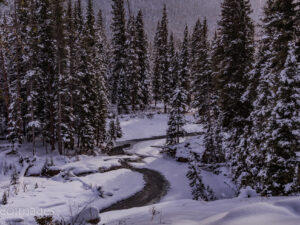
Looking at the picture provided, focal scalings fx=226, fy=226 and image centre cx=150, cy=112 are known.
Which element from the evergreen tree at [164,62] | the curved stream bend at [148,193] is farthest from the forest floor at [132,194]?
the evergreen tree at [164,62]

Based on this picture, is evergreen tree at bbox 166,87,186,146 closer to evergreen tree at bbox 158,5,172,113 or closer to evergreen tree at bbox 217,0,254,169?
evergreen tree at bbox 217,0,254,169

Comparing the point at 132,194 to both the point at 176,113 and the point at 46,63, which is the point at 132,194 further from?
the point at 46,63

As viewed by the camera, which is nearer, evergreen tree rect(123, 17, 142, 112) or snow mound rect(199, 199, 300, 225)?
snow mound rect(199, 199, 300, 225)

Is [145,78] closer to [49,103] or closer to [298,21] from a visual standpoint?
[49,103]

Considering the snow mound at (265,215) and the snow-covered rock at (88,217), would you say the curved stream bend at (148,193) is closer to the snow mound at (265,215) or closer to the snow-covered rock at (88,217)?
the snow-covered rock at (88,217)

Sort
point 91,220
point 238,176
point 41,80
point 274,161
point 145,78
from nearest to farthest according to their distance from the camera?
point 91,220 → point 274,161 → point 238,176 → point 41,80 → point 145,78

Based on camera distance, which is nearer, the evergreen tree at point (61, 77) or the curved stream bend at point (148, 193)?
the curved stream bend at point (148, 193)

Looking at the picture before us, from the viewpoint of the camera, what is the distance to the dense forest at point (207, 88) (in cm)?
1066

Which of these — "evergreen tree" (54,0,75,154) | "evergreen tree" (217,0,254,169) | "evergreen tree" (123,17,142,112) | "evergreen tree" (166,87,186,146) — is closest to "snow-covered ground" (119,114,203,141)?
"evergreen tree" (123,17,142,112)

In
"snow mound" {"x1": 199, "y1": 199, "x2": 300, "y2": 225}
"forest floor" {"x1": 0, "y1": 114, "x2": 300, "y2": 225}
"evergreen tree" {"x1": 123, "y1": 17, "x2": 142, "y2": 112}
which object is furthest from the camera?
"evergreen tree" {"x1": 123, "y1": 17, "x2": 142, "y2": 112}

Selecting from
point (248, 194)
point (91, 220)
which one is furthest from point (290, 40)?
point (91, 220)

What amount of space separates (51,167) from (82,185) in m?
4.60

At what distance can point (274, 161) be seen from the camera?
420 inches

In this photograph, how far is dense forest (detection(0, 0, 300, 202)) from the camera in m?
10.7
